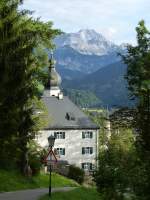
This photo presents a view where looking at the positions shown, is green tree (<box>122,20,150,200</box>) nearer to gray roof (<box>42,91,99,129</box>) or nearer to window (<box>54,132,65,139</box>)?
gray roof (<box>42,91,99,129</box>)

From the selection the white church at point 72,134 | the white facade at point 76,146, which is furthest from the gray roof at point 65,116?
the white facade at point 76,146

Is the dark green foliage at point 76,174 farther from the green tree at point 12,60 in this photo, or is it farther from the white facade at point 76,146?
the white facade at point 76,146

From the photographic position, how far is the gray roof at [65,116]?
9556cm

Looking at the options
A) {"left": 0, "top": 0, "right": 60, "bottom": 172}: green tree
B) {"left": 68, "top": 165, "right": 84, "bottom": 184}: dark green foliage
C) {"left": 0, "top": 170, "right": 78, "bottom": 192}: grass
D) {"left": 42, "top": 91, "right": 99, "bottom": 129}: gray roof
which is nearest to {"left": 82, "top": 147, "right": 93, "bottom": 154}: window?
{"left": 42, "top": 91, "right": 99, "bottom": 129}: gray roof

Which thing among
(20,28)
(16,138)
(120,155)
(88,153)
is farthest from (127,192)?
(88,153)

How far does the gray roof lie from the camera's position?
314 ft

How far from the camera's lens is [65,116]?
315ft

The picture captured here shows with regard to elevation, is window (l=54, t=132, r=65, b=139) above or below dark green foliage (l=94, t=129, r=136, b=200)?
above

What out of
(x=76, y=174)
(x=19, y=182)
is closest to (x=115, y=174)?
(x=19, y=182)

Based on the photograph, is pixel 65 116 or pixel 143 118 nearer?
pixel 143 118

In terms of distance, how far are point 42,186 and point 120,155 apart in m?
27.3

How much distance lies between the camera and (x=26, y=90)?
24.0 meters

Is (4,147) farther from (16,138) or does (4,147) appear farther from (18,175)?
(18,175)

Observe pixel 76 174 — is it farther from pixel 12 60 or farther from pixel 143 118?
pixel 143 118
